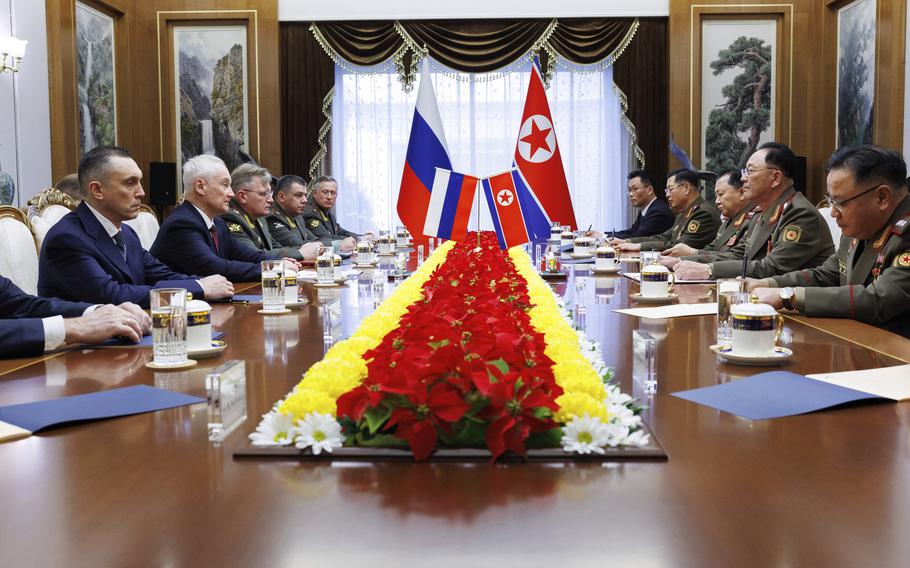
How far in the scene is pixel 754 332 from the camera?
190 centimetres

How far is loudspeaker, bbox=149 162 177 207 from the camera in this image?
31.3 ft

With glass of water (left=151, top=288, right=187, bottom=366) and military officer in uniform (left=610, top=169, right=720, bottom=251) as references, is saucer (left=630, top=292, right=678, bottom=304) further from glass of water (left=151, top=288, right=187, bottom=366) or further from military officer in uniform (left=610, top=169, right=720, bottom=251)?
military officer in uniform (left=610, top=169, right=720, bottom=251)

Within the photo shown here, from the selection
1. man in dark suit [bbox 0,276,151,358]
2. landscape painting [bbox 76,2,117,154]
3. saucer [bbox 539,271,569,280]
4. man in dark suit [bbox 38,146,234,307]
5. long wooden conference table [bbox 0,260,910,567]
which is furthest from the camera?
landscape painting [bbox 76,2,117,154]

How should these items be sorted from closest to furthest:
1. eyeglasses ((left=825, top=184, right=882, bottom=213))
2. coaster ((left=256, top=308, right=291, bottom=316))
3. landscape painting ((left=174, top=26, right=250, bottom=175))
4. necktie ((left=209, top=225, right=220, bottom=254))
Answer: coaster ((left=256, top=308, right=291, bottom=316)) < eyeglasses ((left=825, top=184, right=882, bottom=213)) < necktie ((left=209, top=225, right=220, bottom=254)) < landscape painting ((left=174, top=26, right=250, bottom=175))

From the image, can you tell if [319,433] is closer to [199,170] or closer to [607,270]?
[607,270]

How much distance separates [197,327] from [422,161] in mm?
2742

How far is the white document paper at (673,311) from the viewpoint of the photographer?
106 inches

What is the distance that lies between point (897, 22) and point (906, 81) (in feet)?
1.72

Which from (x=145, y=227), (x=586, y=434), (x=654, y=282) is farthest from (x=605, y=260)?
(x=586, y=434)

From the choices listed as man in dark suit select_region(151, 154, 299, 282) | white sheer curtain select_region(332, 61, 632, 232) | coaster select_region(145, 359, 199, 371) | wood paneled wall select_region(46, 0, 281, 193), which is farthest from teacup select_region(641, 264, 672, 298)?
wood paneled wall select_region(46, 0, 281, 193)

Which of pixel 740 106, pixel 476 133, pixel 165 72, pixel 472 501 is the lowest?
pixel 472 501

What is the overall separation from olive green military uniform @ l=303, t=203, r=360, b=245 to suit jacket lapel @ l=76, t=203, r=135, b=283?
448cm

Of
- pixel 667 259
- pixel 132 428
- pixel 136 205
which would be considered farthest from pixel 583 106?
pixel 132 428

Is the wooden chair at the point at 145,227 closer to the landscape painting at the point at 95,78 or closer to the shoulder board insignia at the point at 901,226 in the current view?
the landscape painting at the point at 95,78
